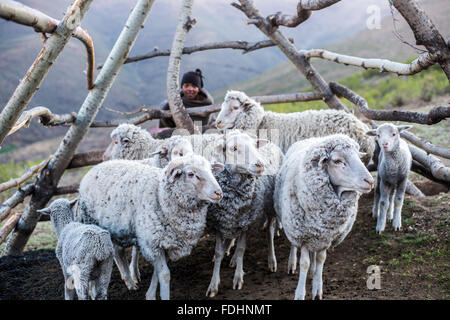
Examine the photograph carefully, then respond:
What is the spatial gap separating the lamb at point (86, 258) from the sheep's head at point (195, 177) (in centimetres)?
91

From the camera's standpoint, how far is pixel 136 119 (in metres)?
7.88

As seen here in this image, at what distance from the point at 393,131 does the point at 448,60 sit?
4.87 feet

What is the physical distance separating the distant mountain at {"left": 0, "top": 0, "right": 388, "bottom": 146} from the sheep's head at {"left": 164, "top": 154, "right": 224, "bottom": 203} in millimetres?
15852

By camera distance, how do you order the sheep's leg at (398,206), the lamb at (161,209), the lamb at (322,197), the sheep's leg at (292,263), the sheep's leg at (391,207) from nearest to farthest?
the lamb at (322,197) < the lamb at (161,209) < the sheep's leg at (292,263) < the sheep's leg at (398,206) < the sheep's leg at (391,207)

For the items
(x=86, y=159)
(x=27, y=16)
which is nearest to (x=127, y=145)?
(x=86, y=159)

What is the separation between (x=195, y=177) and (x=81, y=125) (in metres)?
3.66

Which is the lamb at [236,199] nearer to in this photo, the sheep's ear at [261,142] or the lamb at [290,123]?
the sheep's ear at [261,142]

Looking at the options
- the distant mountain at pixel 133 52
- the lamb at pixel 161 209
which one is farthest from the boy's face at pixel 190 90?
the distant mountain at pixel 133 52

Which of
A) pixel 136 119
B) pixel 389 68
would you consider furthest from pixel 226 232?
pixel 136 119

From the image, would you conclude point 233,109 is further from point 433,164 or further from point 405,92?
point 405,92

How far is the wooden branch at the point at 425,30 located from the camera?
3707 mm

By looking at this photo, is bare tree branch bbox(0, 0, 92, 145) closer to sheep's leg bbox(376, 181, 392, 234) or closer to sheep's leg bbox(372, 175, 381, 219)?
sheep's leg bbox(376, 181, 392, 234)

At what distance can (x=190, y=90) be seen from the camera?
8.52 metres
